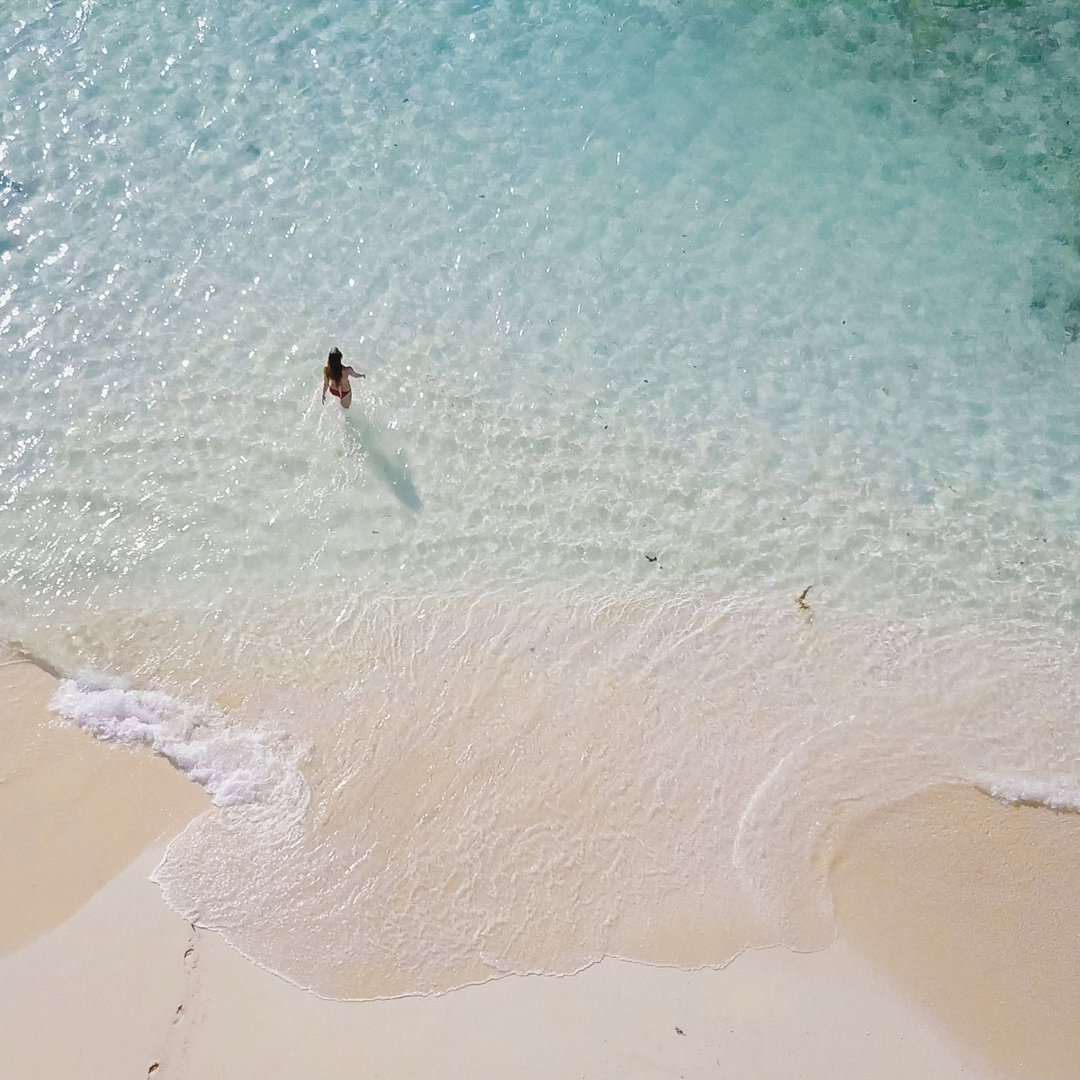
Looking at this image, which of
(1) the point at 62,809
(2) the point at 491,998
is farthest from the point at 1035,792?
(1) the point at 62,809

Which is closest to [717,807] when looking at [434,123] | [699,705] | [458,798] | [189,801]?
[699,705]

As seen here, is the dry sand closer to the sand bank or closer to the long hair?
the sand bank

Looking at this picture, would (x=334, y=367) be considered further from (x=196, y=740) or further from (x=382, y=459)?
(x=196, y=740)

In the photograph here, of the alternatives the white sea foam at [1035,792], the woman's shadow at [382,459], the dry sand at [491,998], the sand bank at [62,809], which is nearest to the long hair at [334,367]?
the woman's shadow at [382,459]

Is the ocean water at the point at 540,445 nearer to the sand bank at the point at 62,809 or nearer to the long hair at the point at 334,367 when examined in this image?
the sand bank at the point at 62,809

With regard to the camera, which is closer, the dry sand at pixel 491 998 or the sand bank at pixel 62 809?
the dry sand at pixel 491 998
